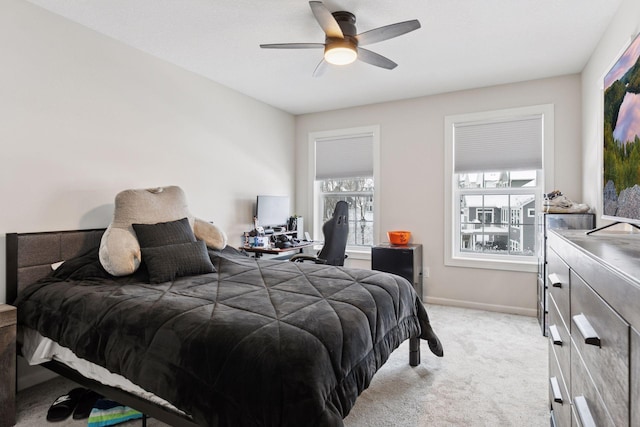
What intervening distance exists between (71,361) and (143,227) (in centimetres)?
96

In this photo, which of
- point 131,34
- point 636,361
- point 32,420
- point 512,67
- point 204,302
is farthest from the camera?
point 512,67

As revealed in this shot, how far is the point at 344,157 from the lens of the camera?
4.90 metres

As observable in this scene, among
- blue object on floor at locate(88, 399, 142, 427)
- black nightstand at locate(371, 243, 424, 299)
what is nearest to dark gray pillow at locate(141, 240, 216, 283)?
blue object on floor at locate(88, 399, 142, 427)

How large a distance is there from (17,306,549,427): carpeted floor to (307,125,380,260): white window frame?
71.5 inches

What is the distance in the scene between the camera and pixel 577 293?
1100 mm

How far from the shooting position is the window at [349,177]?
4.73 metres

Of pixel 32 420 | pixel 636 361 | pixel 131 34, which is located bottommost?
pixel 32 420

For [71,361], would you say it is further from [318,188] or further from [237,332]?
[318,188]

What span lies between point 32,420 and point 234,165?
9.25 ft

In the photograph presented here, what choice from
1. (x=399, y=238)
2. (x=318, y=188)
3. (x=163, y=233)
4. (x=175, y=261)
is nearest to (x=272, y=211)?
(x=318, y=188)

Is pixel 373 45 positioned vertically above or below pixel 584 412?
above

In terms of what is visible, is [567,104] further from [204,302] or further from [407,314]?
[204,302]

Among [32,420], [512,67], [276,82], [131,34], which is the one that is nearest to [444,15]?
[512,67]

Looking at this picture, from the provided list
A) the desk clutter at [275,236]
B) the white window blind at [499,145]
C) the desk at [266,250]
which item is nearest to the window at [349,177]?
the desk clutter at [275,236]
